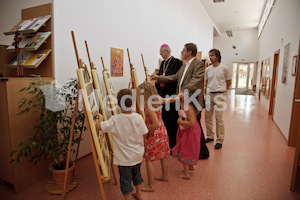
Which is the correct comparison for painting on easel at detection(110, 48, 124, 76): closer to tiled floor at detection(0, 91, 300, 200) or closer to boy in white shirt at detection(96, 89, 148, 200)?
tiled floor at detection(0, 91, 300, 200)

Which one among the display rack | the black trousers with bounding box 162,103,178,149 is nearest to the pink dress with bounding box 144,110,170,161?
the black trousers with bounding box 162,103,178,149

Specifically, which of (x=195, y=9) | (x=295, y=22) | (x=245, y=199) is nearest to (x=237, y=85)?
(x=195, y=9)

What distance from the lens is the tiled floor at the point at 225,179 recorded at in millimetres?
2121

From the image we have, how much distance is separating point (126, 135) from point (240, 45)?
52.7 ft

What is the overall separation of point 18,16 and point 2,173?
2.25m

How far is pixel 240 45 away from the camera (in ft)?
50.3

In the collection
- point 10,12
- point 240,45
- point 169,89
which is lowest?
point 169,89

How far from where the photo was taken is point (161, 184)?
7.70 ft

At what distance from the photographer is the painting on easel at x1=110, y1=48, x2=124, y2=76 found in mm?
3457

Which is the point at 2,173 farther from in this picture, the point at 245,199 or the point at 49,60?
the point at 245,199

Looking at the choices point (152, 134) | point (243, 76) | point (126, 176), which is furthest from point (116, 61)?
point (243, 76)

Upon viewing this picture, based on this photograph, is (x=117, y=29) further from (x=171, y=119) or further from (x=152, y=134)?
(x=152, y=134)

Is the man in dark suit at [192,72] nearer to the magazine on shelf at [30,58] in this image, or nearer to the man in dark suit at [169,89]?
the man in dark suit at [169,89]

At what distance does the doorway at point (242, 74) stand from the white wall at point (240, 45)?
20.1 inches
